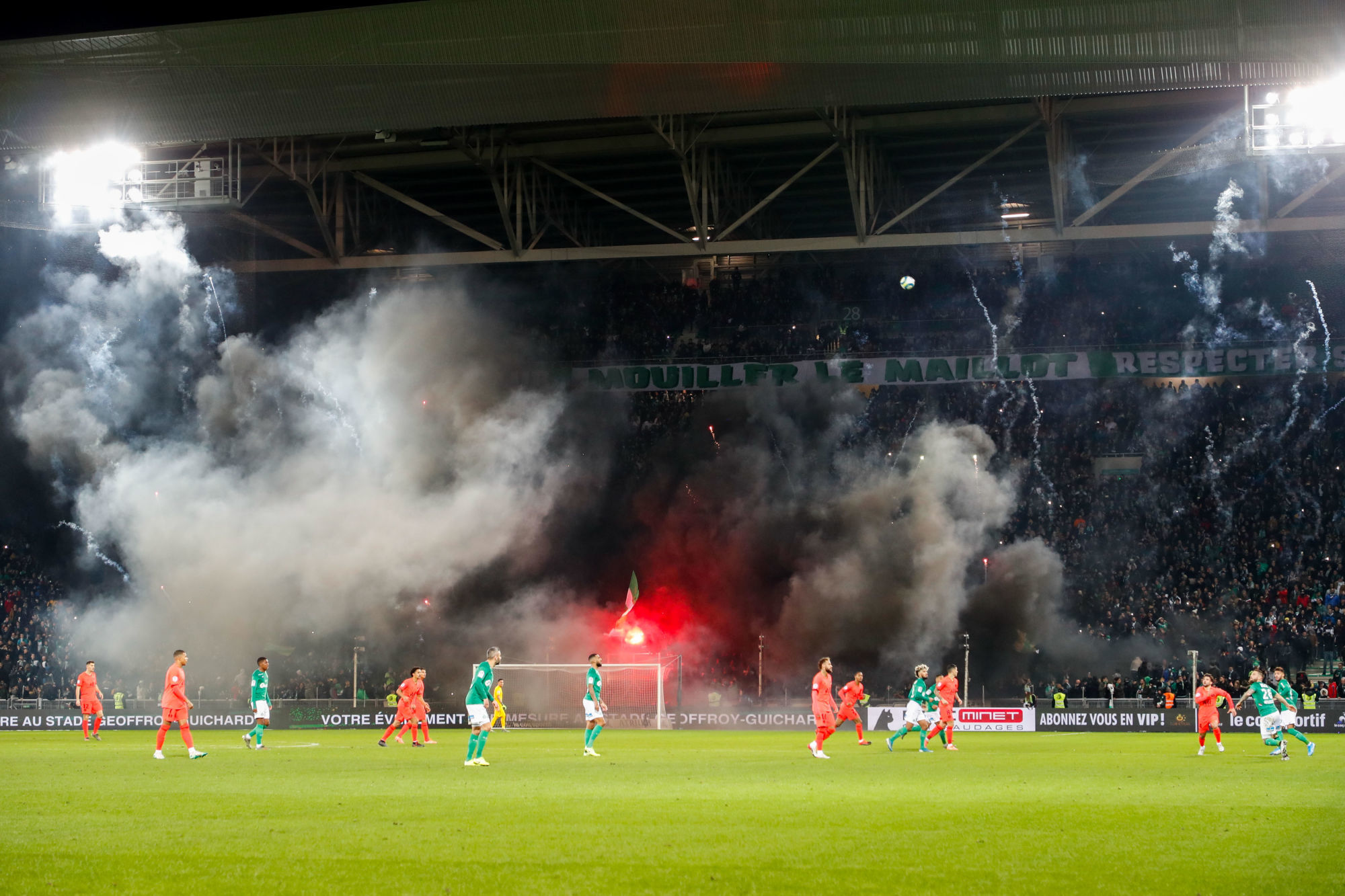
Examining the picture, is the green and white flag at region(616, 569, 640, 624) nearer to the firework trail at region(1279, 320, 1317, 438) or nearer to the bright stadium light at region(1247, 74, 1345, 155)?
the firework trail at region(1279, 320, 1317, 438)

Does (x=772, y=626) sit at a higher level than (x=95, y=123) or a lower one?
lower

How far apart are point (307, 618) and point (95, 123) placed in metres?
26.4

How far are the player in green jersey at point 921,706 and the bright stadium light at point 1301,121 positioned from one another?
13242 mm

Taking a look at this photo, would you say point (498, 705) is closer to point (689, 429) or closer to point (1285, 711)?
point (689, 429)

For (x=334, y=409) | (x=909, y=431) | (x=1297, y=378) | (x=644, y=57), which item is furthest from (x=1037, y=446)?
(x=644, y=57)

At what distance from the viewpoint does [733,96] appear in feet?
54.7

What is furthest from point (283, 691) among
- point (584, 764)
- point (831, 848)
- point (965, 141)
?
point (831, 848)

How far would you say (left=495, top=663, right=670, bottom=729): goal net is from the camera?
3722 centimetres

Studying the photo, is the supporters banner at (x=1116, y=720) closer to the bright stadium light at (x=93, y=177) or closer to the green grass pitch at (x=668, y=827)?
the green grass pitch at (x=668, y=827)

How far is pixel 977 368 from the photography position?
45062 mm

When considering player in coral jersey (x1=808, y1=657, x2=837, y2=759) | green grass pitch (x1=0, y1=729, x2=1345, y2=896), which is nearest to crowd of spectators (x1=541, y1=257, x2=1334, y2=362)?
player in coral jersey (x1=808, y1=657, x2=837, y2=759)

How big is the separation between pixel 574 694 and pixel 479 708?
63.5ft

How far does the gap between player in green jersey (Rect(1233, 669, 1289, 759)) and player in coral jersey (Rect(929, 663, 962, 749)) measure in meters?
5.09

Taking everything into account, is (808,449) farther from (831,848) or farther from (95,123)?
(831,848)
